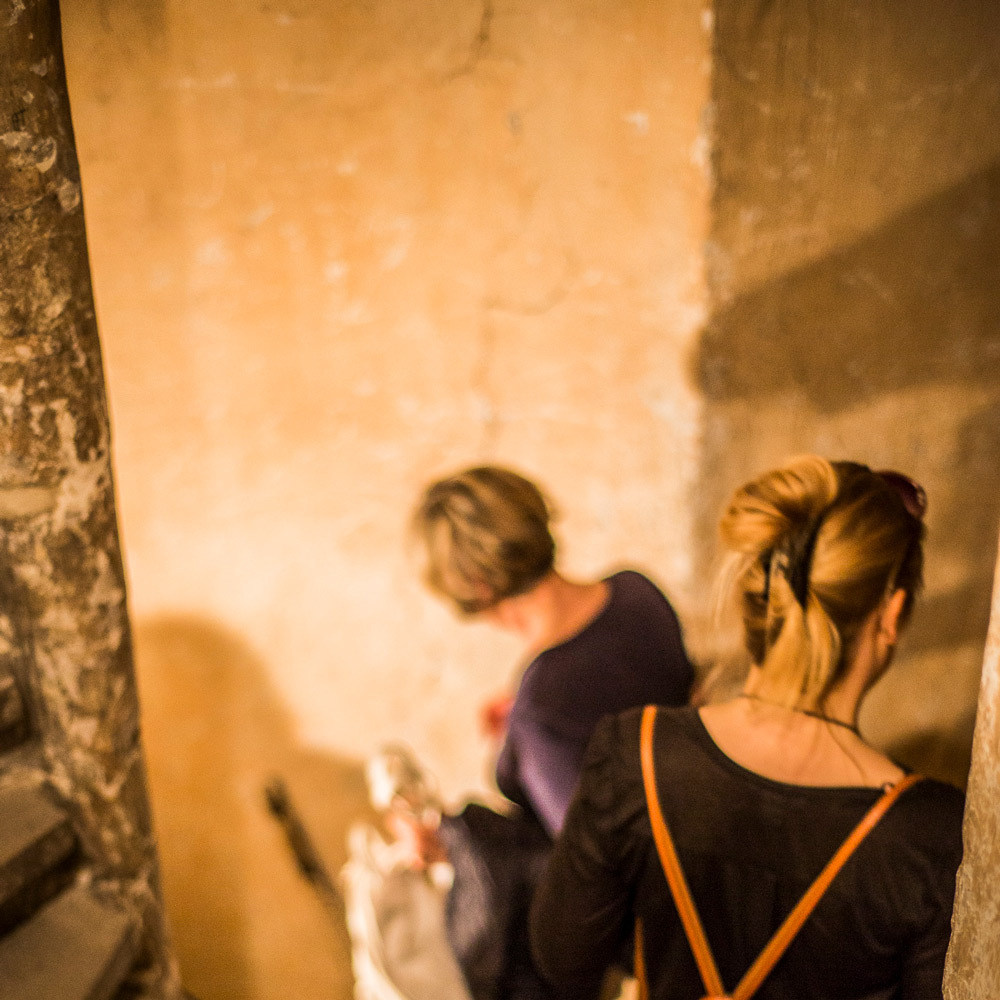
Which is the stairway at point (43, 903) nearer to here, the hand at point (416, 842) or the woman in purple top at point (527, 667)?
the hand at point (416, 842)

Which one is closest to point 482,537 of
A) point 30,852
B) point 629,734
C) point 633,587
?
point 633,587

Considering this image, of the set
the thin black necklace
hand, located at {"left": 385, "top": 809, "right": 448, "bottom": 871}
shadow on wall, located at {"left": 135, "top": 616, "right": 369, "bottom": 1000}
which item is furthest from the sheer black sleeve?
shadow on wall, located at {"left": 135, "top": 616, "right": 369, "bottom": 1000}

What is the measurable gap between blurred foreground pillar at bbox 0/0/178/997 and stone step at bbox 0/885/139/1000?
2.1 inches

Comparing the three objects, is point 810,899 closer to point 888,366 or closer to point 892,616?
point 892,616

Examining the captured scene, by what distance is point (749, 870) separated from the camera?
1.12 m

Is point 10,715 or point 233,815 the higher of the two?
point 10,715

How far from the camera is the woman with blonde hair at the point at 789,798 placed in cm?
105

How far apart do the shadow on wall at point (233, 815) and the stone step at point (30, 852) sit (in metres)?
0.88

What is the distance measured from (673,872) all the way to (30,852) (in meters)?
1.17

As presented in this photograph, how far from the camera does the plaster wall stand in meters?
2.11

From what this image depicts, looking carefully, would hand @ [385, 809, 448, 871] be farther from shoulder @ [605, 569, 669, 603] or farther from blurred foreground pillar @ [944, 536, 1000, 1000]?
blurred foreground pillar @ [944, 536, 1000, 1000]

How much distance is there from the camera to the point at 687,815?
1.12m

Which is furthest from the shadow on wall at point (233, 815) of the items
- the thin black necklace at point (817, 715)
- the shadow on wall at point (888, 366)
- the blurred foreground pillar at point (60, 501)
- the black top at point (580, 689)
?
the thin black necklace at point (817, 715)

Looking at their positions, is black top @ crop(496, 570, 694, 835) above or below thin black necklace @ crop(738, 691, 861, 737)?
below
